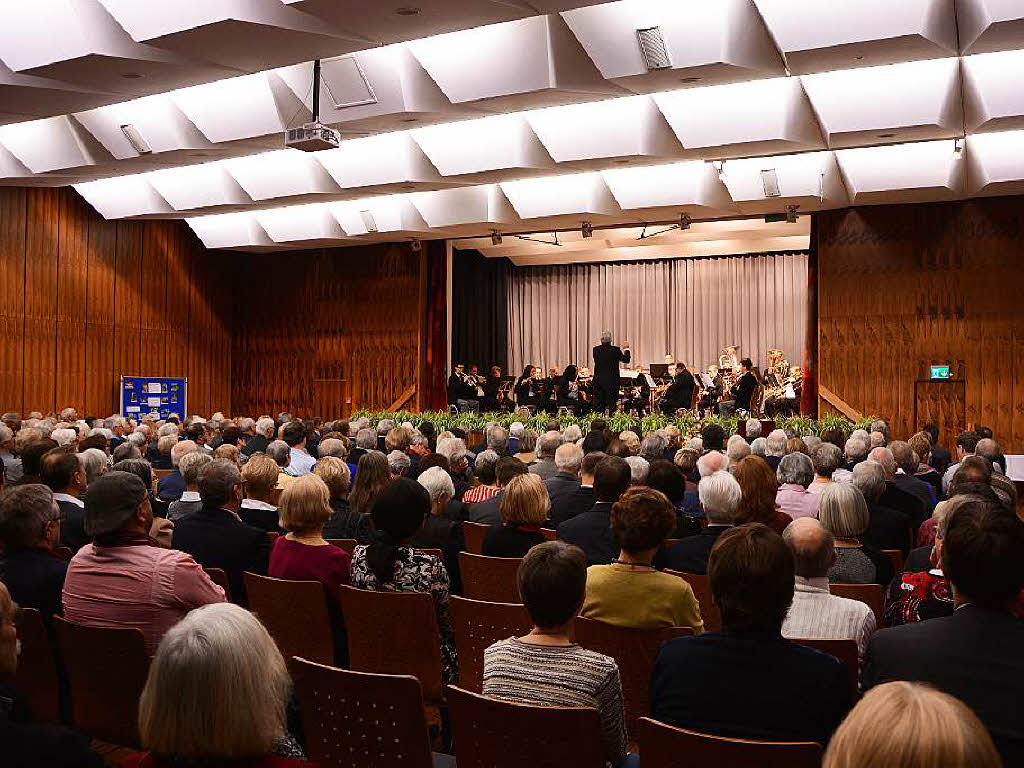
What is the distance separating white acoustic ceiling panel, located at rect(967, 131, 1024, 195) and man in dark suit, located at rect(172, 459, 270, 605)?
38.1ft

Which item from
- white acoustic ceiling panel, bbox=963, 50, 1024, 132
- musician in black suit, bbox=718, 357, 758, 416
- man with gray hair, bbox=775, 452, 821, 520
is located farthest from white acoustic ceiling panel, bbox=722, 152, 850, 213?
man with gray hair, bbox=775, 452, 821, 520

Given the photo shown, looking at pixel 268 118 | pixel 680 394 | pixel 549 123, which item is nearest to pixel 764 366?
pixel 680 394

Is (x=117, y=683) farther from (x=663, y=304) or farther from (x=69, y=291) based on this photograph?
(x=663, y=304)

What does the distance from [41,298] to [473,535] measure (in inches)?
558

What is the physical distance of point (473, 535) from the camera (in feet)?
18.2

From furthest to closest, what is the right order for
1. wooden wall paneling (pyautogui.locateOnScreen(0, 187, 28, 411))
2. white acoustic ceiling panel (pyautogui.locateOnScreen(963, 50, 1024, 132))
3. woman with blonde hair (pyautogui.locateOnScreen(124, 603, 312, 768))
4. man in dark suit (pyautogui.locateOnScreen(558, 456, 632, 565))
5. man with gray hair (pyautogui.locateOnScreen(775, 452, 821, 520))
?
wooden wall paneling (pyautogui.locateOnScreen(0, 187, 28, 411))
white acoustic ceiling panel (pyautogui.locateOnScreen(963, 50, 1024, 132))
man with gray hair (pyautogui.locateOnScreen(775, 452, 821, 520))
man in dark suit (pyautogui.locateOnScreen(558, 456, 632, 565))
woman with blonde hair (pyautogui.locateOnScreen(124, 603, 312, 768))

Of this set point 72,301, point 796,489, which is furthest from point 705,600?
point 72,301

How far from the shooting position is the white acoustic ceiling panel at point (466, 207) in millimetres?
16188

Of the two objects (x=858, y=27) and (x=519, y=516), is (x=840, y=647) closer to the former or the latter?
(x=519, y=516)

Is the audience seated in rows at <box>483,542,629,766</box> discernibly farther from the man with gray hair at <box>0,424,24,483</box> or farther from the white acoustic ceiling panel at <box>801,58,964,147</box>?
the white acoustic ceiling panel at <box>801,58,964,147</box>

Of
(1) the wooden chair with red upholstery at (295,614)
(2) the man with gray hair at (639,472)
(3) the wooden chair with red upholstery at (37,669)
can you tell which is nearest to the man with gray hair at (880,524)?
(2) the man with gray hair at (639,472)

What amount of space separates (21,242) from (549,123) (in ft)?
32.2

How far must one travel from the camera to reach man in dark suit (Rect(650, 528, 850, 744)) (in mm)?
2309

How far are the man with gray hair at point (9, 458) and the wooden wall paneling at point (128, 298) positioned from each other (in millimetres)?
10035
